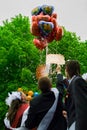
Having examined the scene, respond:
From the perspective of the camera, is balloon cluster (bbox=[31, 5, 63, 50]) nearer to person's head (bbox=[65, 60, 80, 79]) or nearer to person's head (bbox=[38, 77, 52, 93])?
person's head (bbox=[38, 77, 52, 93])

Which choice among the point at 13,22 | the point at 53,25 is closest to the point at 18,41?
the point at 13,22

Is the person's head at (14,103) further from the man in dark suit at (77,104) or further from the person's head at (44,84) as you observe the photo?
the man in dark suit at (77,104)

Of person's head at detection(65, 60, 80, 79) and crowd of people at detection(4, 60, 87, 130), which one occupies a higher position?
person's head at detection(65, 60, 80, 79)

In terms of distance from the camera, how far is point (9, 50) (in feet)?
96.9

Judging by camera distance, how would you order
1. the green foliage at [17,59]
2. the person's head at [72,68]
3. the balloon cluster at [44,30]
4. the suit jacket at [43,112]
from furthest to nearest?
1. the green foliage at [17,59]
2. the balloon cluster at [44,30]
3. the suit jacket at [43,112]
4. the person's head at [72,68]

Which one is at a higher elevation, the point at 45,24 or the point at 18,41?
the point at 45,24

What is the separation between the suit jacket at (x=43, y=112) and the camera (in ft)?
21.8

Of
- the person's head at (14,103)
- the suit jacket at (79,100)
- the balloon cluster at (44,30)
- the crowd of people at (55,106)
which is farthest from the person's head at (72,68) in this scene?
the balloon cluster at (44,30)

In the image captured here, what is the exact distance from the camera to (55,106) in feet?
22.1

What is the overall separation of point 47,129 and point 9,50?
22966 mm

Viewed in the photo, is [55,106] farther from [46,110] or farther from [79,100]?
[79,100]

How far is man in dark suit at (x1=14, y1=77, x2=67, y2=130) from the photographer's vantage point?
666 cm

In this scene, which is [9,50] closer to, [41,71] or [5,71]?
[5,71]

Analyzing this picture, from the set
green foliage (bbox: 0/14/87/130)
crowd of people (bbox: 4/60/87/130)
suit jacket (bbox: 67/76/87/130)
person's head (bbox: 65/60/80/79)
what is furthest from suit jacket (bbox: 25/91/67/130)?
green foliage (bbox: 0/14/87/130)
